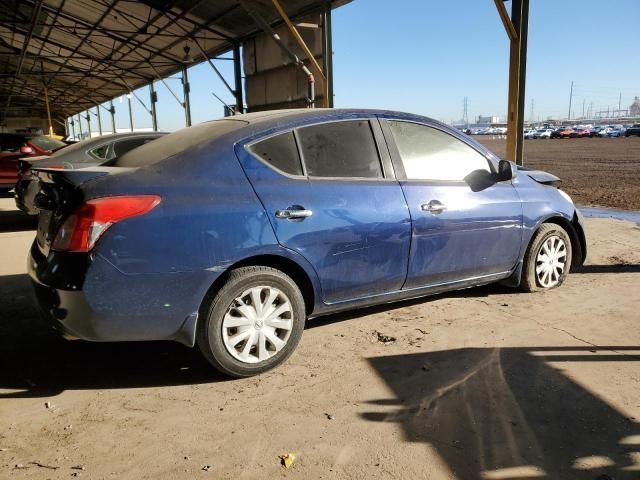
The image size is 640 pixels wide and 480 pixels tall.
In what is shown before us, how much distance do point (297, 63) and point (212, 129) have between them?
30.6ft

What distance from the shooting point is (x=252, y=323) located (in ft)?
9.98

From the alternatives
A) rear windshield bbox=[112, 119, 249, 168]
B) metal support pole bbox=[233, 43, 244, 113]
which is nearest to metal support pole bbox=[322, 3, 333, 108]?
metal support pole bbox=[233, 43, 244, 113]

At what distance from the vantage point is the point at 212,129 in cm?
338

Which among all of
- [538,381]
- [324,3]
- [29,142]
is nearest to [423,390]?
[538,381]

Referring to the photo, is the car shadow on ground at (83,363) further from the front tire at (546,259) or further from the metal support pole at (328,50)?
the metal support pole at (328,50)

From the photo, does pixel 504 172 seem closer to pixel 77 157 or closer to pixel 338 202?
pixel 338 202

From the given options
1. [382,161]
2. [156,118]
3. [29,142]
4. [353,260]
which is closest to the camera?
[353,260]

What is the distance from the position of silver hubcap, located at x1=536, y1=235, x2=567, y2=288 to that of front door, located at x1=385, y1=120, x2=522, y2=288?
0.46 meters

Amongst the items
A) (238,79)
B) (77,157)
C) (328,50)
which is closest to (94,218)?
(77,157)

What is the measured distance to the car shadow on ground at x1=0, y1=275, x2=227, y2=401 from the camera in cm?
307

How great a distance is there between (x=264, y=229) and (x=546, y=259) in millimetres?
2826

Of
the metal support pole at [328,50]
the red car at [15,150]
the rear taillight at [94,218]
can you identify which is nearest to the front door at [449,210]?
the rear taillight at [94,218]

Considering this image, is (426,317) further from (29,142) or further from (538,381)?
(29,142)

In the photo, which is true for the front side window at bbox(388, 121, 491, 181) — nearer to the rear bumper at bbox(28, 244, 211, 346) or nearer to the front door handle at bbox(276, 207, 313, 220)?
the front door handle at bbox(276, 207, 313, 220)
